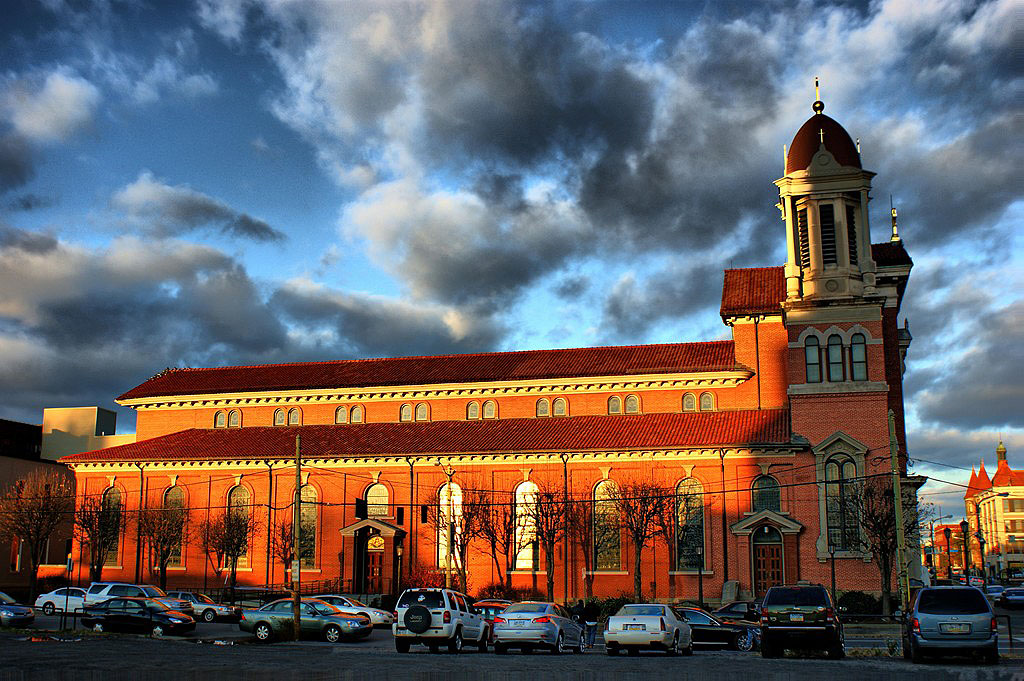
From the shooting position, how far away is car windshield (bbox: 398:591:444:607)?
29344 millimetres

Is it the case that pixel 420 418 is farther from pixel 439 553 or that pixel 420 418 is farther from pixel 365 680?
pixel 365 680

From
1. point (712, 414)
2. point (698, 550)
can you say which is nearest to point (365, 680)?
point (698, 550)

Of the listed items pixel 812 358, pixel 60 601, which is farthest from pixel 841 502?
pixel 60 601

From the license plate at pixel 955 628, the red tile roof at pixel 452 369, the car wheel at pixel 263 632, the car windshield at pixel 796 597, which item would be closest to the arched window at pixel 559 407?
the red tile roof at pixel 452 369

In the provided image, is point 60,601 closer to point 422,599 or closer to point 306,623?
point 306,623

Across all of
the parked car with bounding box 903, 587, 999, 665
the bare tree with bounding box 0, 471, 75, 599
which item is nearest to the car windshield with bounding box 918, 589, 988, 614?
the parked car with bounding box 903, 587, 999, 665

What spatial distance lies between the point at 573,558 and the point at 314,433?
1985 centimetres

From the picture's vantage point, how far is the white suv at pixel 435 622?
2842cm

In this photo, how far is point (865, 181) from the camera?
56875 millimetres

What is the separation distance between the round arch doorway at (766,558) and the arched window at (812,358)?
873 centimetres

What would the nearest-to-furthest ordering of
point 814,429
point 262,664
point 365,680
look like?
point 365,680, point 262,664, point 814,429

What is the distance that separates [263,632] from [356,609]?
17.3 ft

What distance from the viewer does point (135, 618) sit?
36531 mm

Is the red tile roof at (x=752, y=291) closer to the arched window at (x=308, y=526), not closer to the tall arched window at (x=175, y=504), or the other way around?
the arched window at (x=308, y=526)
